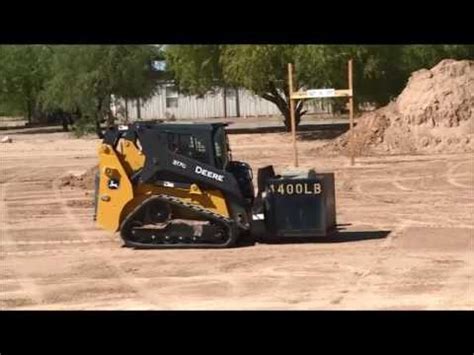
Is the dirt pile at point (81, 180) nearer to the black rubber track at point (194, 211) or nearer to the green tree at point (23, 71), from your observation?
the black rubber track at point (194, 211)

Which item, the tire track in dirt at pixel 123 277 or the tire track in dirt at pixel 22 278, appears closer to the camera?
the tire track in dirt at pixel 123 277

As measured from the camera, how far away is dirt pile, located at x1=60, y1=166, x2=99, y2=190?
27639mm

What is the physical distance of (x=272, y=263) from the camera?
1462 cm

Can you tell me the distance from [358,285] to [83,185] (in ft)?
53.5

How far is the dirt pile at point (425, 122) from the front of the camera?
3528 centimetres

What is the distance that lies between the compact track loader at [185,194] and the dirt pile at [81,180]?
11026 millimetres

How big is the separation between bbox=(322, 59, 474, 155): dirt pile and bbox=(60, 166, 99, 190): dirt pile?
1012 cm

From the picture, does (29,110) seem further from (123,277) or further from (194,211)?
(123,277)

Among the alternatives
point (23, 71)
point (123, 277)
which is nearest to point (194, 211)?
point (123, 277)

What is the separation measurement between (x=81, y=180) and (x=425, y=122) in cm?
1399

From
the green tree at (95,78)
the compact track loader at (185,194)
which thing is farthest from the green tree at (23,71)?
the compact track loader at (185,194)

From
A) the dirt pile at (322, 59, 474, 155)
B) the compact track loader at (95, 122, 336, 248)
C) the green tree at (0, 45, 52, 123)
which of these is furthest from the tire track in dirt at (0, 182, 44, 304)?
the green tree at (0, 45, 52, 123)
